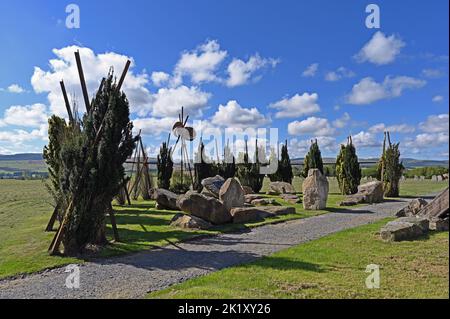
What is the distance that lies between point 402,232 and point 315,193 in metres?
6.34

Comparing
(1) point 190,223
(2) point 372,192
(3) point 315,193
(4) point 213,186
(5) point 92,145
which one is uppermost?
(5) point 92,145

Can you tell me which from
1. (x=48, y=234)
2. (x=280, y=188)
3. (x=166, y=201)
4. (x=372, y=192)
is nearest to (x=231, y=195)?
(x=166, y=201)

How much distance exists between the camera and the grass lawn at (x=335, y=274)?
4.46m

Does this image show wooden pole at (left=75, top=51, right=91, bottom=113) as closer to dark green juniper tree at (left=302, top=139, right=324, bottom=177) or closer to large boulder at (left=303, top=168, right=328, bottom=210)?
large boulder at (left=303, top=168, right=328, bottom=210)

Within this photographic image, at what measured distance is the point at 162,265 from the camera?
250 inches

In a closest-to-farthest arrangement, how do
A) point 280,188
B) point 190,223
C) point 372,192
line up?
point 190,223, point 372,192, point 280,188

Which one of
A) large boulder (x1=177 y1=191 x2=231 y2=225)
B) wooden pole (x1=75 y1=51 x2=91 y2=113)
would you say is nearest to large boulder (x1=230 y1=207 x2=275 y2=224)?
large boulder (x1=177 y1=191 x2=231 y2=225)

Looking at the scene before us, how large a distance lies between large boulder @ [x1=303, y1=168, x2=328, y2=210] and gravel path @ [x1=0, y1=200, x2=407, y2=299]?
12.4 ft

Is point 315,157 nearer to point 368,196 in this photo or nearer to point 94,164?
point 368,196

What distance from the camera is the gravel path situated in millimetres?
5062
